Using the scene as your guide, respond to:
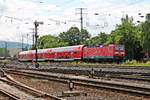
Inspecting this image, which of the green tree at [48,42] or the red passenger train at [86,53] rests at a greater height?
the green tree at [48,42]

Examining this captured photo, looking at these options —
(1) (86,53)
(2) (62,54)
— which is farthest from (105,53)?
(2) (62,54)

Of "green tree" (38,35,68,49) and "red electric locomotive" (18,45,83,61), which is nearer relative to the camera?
"red electric locomotive" (18,45,83,61)

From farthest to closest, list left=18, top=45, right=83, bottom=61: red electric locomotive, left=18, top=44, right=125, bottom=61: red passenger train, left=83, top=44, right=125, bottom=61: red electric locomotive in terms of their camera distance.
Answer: left=18, top=45, right=83, bottom=61: red electric locomotive < left=18, top=44, right=125, bottom=61: red passenger train < left=83, top=44, right=125, bottom=61: red electric locomotive

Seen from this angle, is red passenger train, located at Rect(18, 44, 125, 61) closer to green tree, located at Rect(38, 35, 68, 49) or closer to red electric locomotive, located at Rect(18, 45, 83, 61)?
red electric locomotive, located at Rect(18, 45, 83, 61)

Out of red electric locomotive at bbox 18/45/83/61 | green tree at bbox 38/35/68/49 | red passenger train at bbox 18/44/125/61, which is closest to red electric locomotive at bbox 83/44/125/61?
red passenger train at bbox 18/44/125/61

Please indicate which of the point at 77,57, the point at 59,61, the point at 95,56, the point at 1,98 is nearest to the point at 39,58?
the point at 59,61

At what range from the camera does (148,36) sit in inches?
3068

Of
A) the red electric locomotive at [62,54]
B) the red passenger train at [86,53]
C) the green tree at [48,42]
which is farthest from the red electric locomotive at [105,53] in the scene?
the green tree at [48,42]

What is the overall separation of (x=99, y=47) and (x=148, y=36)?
1808cm

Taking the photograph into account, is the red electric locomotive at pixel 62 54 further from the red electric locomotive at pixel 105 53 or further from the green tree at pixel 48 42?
the green tree at pixel 48 42

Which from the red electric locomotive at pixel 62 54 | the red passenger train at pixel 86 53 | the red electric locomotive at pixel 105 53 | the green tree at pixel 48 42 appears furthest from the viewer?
the green tree at pixel 48 42

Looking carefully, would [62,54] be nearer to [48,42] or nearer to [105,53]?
[105,53]

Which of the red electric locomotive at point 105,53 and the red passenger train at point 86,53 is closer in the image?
the red electric locomotive at point 105,53

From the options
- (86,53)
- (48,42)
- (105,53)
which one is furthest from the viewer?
(48,42)
